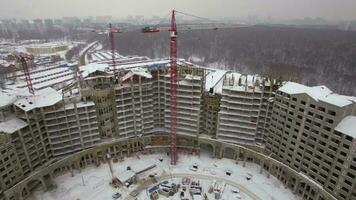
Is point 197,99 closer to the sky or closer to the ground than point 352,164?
closer to the sky

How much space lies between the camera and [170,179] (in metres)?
66.4

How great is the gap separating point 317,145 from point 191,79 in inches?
1468

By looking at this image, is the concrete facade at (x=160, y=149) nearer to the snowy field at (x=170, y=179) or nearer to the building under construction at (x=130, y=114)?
the building under construction at (x=130, y=114)

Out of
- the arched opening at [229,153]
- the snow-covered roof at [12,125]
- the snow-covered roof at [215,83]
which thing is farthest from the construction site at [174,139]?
the snow-covered roof at [215,83]

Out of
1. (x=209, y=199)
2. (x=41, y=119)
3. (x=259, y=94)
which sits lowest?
(x=209, y=199)

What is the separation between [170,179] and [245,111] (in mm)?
29773

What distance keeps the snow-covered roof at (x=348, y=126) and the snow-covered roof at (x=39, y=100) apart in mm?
69212

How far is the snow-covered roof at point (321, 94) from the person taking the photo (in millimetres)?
52625

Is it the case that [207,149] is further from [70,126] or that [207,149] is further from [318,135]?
[70,126]

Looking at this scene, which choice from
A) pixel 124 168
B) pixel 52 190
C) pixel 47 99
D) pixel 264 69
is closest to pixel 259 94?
pixel 124 168

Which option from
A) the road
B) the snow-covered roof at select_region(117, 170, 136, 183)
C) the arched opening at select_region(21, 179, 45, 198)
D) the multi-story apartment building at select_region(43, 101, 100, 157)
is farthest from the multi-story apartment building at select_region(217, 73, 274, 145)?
the arched opening at select_region(21, 179, 45, 198)

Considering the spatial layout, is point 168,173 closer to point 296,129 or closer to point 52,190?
point 52,190

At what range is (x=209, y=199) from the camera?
59531mm

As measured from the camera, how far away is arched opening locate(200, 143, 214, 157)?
77.3 metres
